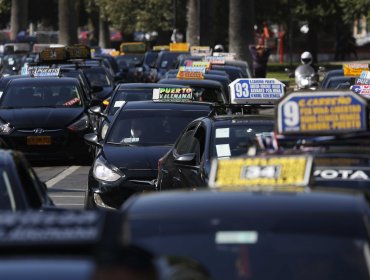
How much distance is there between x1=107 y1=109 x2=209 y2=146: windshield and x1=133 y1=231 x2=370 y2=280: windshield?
9.81 meters

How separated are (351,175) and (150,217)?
10.3 ft

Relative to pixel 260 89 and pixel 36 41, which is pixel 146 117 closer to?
pixel 260 89

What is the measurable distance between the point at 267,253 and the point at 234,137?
272 inches

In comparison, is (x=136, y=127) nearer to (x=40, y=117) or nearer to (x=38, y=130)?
(x=38, y=130)

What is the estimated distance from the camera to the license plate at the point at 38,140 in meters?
Answer: 21.5

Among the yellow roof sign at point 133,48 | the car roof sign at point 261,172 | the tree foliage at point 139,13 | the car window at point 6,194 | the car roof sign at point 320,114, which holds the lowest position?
the yellow roof sign at point 133,48

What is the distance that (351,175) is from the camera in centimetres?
887

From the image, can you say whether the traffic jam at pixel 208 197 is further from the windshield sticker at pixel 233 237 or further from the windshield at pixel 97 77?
the windshield at pixel 97 77

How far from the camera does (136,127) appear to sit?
16141mm

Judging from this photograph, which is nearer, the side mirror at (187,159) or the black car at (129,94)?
the side mirror at (187,159)

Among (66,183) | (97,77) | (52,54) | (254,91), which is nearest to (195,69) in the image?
(97,77)

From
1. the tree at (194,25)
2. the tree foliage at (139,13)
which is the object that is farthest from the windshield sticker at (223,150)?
the tree foliage at (139,13)

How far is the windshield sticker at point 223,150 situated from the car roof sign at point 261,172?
5.21 metres

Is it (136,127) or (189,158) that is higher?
(189,158)
